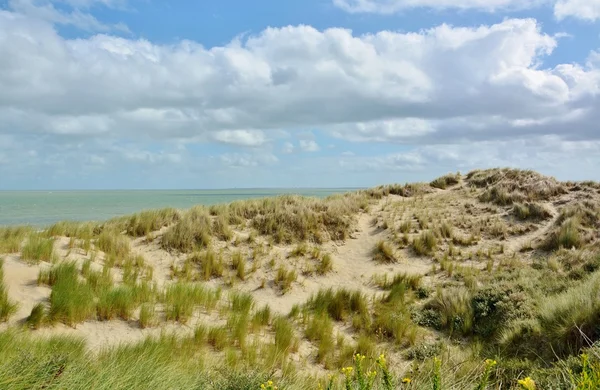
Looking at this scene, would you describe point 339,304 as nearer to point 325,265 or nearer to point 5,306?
point 325,265

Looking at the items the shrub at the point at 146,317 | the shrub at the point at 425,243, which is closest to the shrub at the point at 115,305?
the shrub at the point at 146,317

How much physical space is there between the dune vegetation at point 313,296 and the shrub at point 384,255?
62 millimetres

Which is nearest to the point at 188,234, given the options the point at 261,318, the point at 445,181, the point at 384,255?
the point at 261,318

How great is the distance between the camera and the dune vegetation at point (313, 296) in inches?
188

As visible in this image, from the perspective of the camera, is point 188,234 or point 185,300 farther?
point 188,234

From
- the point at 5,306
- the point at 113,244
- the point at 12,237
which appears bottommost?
the point at 5,306

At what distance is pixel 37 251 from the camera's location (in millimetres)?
10008

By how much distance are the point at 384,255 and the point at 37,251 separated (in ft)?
32.7

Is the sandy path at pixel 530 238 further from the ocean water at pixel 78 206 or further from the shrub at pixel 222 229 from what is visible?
the ocean water at pixel 78 206

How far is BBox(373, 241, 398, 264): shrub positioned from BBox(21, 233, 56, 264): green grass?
9416 millimetres

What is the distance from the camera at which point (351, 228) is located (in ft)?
54.1

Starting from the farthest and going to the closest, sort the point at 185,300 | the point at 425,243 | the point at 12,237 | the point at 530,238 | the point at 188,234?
1. the point at 530,238
2. the point at 425,243
3. the point at 188,234
4. the point at 12,237
5. the point at 185,300

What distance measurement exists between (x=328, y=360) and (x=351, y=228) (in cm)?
936

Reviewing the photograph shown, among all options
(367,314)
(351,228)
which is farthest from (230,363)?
(351,228)
